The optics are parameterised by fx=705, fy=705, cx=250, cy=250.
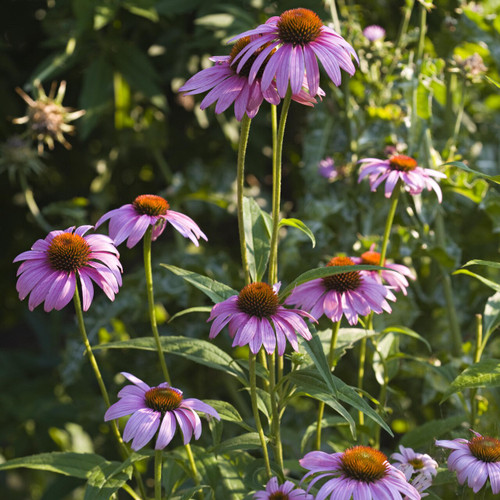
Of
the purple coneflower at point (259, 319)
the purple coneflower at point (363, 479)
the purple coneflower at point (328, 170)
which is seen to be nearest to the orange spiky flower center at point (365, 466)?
the purple coneflower at point (363, 479)

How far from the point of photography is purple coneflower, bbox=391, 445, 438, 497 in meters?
0.69

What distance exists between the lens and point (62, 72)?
1644 millimetres

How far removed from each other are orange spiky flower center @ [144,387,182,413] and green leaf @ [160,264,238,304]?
0.34 ft

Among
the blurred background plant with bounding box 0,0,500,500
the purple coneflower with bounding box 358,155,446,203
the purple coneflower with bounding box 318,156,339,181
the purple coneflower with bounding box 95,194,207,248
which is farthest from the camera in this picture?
the purple coneflower with bounding box 318,156,339,181

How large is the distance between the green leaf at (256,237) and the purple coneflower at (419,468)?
0.80 feet

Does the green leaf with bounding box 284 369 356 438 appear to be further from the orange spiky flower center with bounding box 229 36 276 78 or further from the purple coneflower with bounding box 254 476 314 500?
the orange spiky flower center with bounding box 229 36 276 78

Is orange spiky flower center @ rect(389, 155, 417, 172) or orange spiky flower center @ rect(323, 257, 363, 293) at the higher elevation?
orange spiky flower center @ rect(389, 155, 417, 172)

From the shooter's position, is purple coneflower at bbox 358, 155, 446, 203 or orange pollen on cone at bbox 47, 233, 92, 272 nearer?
orange pollen on cone at bbox 47, 233, 92, 272

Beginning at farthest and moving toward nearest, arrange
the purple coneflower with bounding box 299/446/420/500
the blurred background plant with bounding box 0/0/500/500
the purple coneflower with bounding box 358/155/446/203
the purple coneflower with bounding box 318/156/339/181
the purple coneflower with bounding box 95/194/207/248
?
the purple coneflower with bounding box 318/156/339/181
the blurred background plant with bounding box 0/0/500/500
the purple coneflower with bounding box 358/155/446/203
the purple coneflower with bounding box 95/194/207/248
the purple coneflower with bounding box 299/446/420/500

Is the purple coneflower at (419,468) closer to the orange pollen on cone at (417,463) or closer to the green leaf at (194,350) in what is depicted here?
the orange pollen on cone at (417,463)

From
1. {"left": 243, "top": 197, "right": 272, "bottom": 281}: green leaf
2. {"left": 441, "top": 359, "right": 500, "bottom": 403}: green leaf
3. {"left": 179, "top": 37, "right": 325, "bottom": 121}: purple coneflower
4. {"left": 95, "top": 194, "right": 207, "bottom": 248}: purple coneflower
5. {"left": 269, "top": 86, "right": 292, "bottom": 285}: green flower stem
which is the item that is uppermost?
{"left": 179, "top": 37, "right": 325, "bottom": 121}: purple coneflower

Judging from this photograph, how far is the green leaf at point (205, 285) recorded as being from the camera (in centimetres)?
71

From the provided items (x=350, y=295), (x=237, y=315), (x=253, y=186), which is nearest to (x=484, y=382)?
(x=350, y=295)

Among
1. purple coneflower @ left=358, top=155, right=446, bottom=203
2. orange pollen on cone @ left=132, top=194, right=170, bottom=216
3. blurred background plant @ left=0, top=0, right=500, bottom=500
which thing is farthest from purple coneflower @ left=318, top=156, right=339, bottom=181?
orange pollen on cone @ left=132, top=194, right=170, bottom=216
